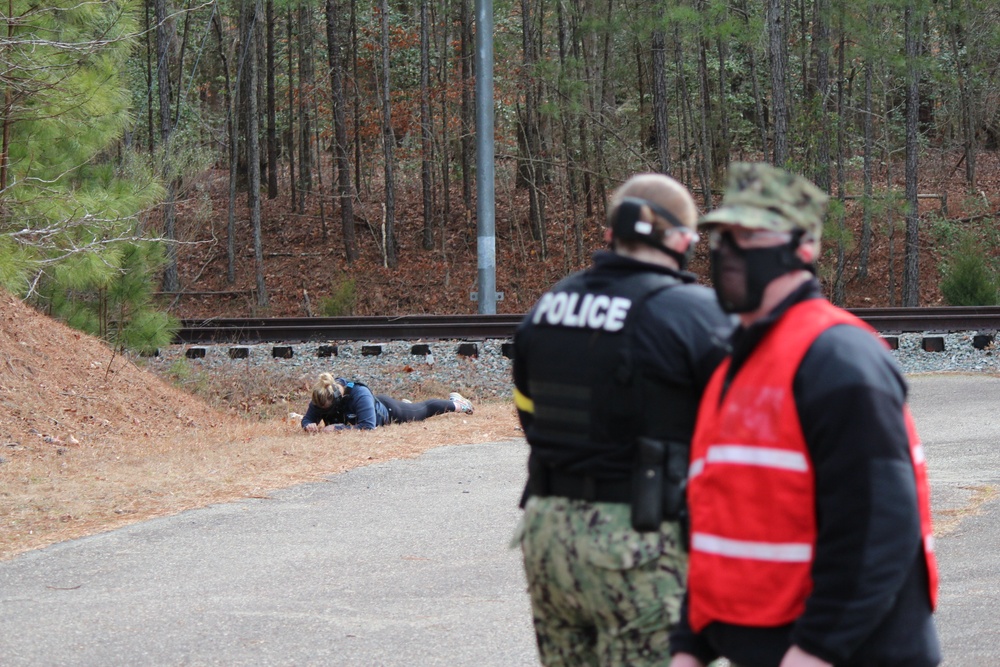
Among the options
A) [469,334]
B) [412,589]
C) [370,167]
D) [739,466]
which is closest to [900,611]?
[739,466]

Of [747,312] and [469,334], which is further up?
[747,312]

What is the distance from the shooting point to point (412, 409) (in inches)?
508

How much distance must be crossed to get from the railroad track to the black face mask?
14.2 metres

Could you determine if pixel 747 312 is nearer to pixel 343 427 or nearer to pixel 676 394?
pixel 676 394

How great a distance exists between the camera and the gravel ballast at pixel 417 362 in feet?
50.4

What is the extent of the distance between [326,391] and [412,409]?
1.61 meters

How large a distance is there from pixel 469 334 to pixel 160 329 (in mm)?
4590

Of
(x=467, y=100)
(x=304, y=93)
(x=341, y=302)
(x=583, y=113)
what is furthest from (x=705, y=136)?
(x=304, y=93)

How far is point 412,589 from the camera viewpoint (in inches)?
252

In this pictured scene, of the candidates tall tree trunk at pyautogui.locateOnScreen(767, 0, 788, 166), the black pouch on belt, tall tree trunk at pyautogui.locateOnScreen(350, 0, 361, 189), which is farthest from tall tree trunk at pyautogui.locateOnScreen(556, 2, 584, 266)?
the black pouch on belt

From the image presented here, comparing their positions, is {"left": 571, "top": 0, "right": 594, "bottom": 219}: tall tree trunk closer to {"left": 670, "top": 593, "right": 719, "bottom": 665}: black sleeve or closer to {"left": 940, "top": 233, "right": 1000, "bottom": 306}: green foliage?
{"left": 940, "top": 233, "right": 1000, "bottom": 306}: green foliage

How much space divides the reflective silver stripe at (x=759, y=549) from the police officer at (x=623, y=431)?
1.63 ft

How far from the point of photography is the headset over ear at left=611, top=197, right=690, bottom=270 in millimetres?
3033

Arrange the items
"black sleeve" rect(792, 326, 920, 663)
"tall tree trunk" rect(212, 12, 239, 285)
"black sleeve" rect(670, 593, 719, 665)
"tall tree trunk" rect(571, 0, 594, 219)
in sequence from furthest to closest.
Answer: "tall tree trunk" rect(212, 12, 239, 285) < "tall tree trunk" rect(571, 0, 594, 219) < "black sleeve" rect(670, 593, 719, 665) < "black sleeve" rect(792, 326, 920, 663)
